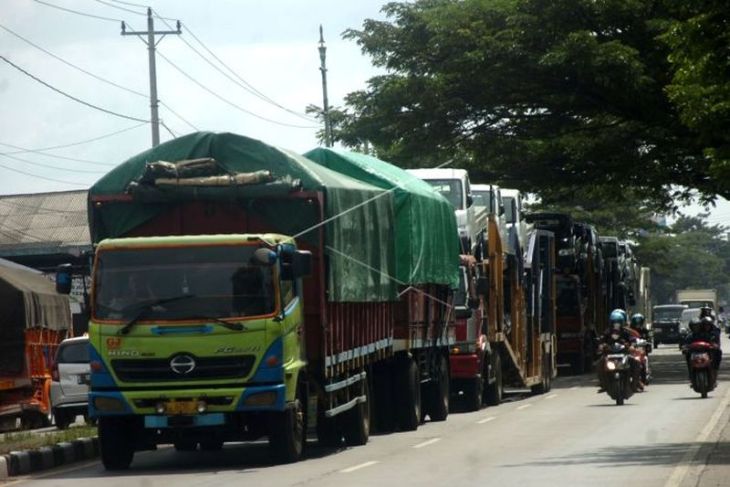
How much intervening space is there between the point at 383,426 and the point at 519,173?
72.3 feet

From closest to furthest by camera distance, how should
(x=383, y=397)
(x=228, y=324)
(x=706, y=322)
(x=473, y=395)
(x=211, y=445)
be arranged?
(x=228, y=324)
(x=211, y=445)
(x=383, y=397)
(x=473, y=395)
(x=706, y=322)

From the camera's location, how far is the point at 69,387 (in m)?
29.3

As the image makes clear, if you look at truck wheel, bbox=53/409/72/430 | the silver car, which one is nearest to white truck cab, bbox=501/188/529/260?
the silver car

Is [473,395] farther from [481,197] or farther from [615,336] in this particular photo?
[481,197]

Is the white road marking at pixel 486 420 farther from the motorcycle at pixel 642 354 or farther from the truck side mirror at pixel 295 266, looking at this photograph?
the truck side mirror at pixel 295 266

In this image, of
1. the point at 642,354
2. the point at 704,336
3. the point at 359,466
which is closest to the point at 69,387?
the point at 642,354

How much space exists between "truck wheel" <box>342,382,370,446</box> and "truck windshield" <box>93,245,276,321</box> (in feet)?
12.2

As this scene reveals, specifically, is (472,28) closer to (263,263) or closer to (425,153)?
(425,153)

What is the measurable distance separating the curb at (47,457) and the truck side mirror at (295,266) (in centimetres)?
370

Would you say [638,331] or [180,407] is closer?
[180,407]

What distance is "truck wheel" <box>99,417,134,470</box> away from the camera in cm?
1828

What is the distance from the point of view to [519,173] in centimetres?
4531

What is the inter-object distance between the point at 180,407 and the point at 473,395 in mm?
11976

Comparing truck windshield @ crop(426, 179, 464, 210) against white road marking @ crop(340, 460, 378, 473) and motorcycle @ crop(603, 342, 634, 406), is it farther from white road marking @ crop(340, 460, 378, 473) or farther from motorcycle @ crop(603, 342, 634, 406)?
white road marking @ crop(340, 460, 378, 473)
